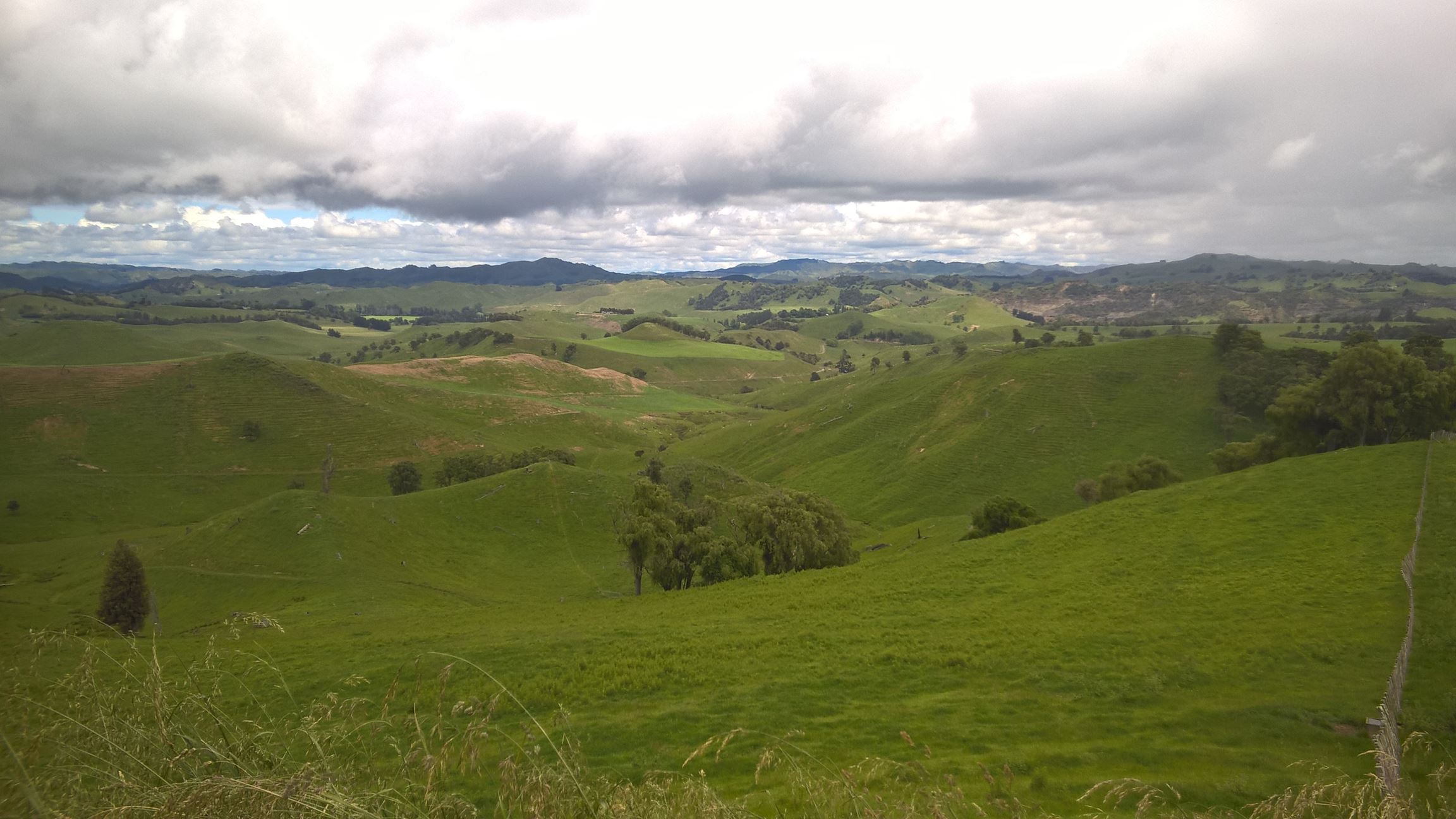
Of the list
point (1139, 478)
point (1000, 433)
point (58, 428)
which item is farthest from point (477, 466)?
point (1139, 478)

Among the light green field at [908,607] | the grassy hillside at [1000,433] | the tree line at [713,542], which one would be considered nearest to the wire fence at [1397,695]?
the light green field at [908,607]

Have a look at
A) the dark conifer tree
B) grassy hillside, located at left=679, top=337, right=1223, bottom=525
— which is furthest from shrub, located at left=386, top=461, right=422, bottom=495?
the dark conifer tree

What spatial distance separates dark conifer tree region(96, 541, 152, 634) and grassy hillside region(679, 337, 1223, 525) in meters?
82.8

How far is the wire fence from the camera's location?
10781 millimetres

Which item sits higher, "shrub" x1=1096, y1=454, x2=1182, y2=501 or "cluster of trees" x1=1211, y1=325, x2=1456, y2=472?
"cluster of trees" x1=1211, y1=325, x2=1456, y2=472

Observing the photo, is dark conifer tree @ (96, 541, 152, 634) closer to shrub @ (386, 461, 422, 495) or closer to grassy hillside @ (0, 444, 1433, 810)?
grassy hillside @ (0, 444, 1433, 810)

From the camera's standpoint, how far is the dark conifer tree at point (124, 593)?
172ft

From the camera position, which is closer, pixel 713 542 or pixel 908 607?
pixel 908 607

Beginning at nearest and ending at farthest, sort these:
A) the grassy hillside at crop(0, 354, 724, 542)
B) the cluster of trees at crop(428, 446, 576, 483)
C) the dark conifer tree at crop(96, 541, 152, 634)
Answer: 1. the dark conifer tree at crop(96, 541, 152, 634)
2. the grassy hillside at crop(0, 354, 724, 542)
3. the cluster of trees at crop(428, 446, 576, 483)

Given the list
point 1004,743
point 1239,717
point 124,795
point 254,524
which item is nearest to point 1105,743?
point 1004,743

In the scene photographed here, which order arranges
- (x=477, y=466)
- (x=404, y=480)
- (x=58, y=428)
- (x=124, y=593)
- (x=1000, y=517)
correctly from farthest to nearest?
(x=58, y=428) → (x=477, y=466) → (x=404, y=480) → (x=1000, y=517) → (x=124, y=593)

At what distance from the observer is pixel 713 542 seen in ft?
182

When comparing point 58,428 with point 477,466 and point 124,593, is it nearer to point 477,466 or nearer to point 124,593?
point 477,466

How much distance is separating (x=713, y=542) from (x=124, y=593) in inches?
1788
